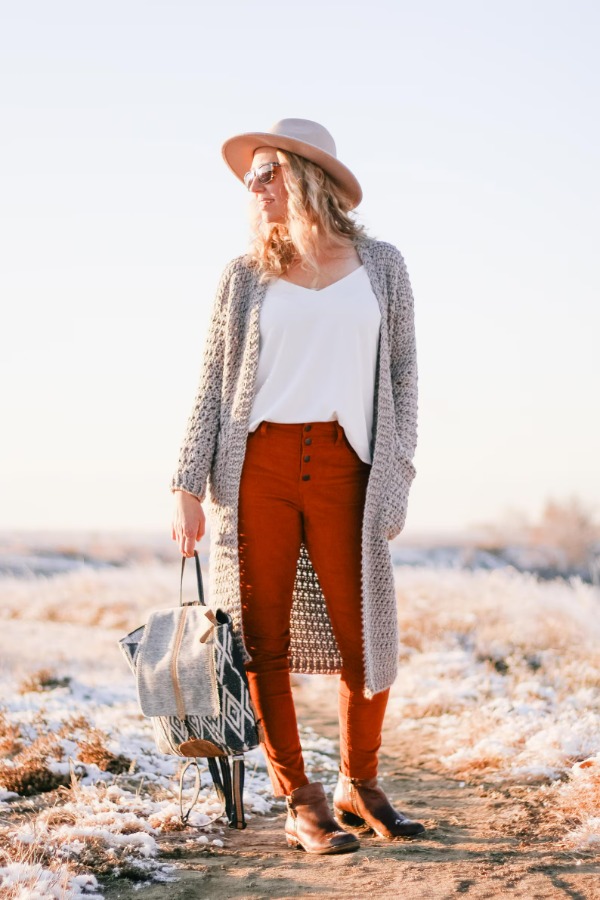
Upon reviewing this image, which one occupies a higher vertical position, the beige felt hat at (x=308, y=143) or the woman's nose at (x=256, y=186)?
the beige felt hat at (x=308, y=143)

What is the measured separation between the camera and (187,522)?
3.55 meters

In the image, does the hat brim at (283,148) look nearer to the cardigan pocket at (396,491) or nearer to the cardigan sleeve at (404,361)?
the cardigan sleeve at (404,361)

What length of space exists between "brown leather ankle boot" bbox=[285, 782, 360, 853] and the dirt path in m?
0.04

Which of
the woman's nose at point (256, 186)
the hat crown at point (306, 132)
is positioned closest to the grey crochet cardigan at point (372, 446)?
the woman's nose at point (256, 186)

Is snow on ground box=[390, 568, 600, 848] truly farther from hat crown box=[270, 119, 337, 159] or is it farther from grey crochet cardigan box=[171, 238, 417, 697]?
hat crown box=[270, 119, 337, 159]

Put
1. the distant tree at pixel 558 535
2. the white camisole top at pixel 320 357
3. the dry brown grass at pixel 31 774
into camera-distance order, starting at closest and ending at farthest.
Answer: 1. the white camisole top at pixel 320 357
2. the dry brown grass at pixel 31 774
3. the distant tree at pixel 558 535

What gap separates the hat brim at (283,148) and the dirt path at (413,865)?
2.39 meters

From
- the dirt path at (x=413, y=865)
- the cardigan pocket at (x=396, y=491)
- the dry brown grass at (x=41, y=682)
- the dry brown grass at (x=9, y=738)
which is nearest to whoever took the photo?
the dirt path at (x=413, y=865)

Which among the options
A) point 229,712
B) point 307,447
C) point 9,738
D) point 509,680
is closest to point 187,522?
point 307,447

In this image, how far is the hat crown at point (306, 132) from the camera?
137 inches

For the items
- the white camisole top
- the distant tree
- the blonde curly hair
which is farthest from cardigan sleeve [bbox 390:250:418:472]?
the distant tree

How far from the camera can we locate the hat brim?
3.47 meters

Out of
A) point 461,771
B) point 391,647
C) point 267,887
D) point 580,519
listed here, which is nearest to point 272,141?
point 391,647

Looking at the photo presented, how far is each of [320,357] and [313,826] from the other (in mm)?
1669
